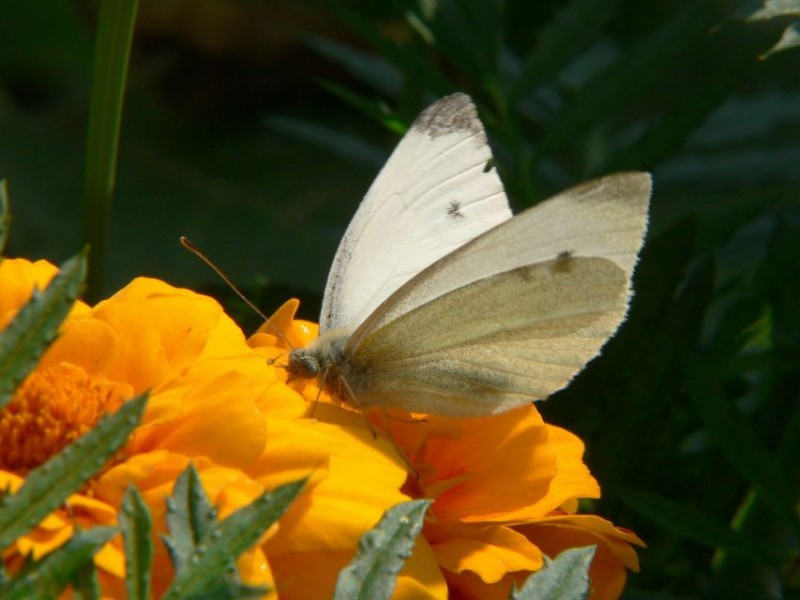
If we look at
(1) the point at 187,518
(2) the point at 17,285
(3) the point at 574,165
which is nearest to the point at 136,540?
(1) the point at 187,518

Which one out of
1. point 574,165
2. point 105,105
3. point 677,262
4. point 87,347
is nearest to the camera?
point 87,347

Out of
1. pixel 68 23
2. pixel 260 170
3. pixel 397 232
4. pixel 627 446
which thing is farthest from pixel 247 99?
pixel 627 446

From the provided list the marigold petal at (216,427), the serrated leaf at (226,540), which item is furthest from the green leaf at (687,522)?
the serrated leaf at (226,540)

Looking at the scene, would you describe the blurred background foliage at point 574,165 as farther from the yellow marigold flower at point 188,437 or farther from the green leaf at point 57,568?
the green leaf at point 57,568

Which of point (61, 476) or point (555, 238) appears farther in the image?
point (555, 238)

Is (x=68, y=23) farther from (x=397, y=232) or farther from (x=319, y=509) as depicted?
(x=319, y=509)

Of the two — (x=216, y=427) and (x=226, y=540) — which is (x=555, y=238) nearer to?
(x=216, y=427)
